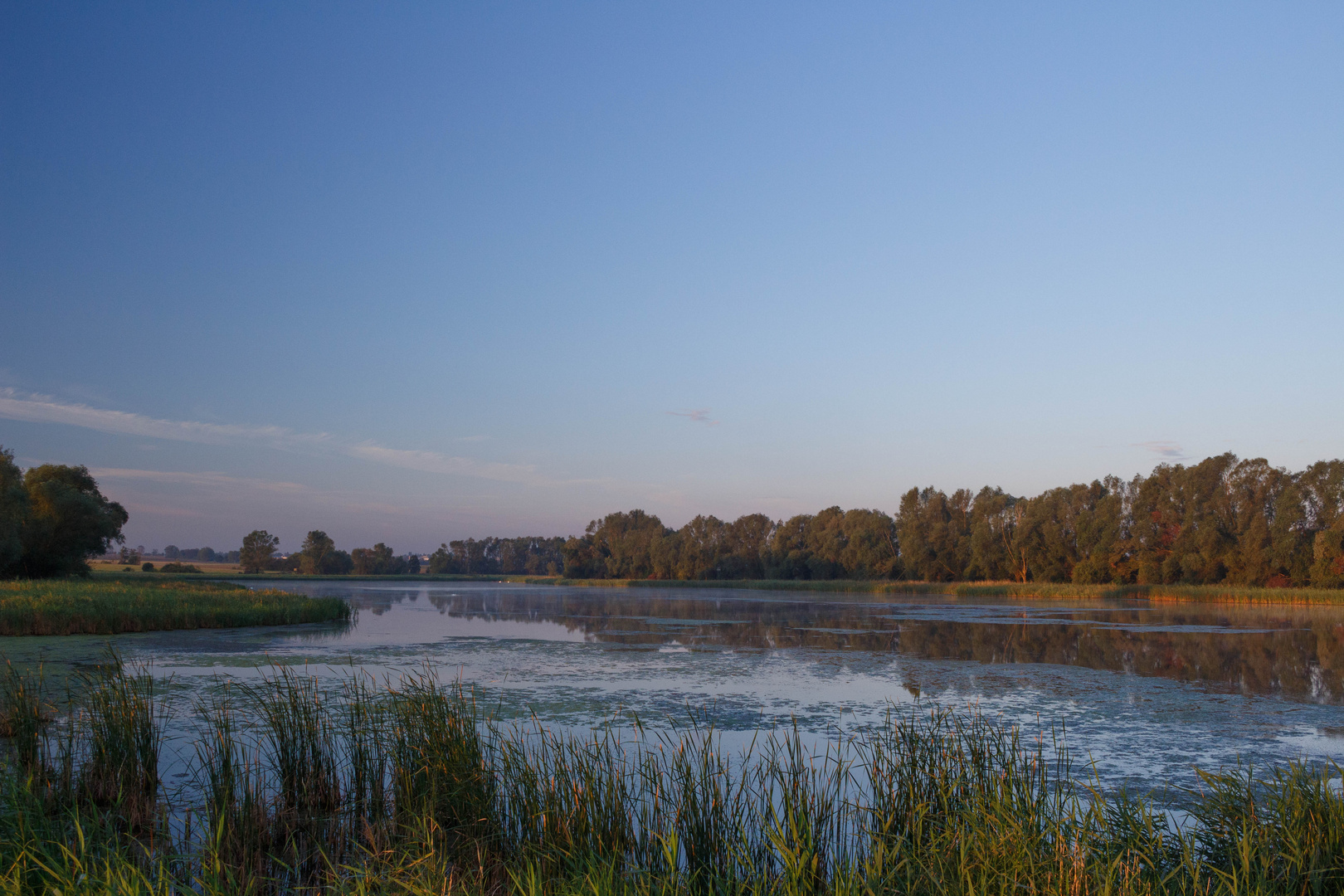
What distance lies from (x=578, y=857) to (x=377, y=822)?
6.50 feet

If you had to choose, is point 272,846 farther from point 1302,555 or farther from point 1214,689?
point 1302,555

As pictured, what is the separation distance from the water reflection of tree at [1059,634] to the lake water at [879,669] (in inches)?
4.8

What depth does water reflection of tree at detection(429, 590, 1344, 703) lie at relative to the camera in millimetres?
16234

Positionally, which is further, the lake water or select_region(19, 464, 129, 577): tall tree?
select_region(19, 464, 129, 577): tall tree

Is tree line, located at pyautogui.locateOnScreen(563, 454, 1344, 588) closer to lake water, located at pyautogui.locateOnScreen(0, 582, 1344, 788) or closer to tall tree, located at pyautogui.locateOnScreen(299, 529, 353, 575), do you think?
lake water, located at pyautogui.locateOnScreen(0, 582, 1344, 788)

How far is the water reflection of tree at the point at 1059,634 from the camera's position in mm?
16234

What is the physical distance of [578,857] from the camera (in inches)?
181

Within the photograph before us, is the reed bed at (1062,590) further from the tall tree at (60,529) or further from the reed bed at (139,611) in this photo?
the tall tree at (60,529)

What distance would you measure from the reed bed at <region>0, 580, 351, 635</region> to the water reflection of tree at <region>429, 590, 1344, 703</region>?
28.2 feet

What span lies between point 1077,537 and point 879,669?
5591 cm

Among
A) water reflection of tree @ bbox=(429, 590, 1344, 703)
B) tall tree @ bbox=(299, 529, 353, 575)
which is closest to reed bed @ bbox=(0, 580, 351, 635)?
water reflection of tree @ bbox=(429, 590, 1344, 703)

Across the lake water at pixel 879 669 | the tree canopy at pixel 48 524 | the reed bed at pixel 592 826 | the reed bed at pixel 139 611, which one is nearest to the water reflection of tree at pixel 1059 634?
the lake water at pixel 879 669

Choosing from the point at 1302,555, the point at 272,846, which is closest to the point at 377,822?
the point at 272,846

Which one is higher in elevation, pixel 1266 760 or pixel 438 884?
pixel 438 884
